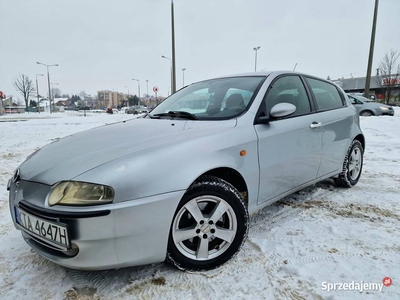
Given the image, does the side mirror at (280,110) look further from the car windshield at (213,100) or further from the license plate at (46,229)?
the license plate at (46,229)

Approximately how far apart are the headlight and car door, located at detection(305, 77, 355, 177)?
2332mm

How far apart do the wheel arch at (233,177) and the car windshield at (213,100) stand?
49 centimetres

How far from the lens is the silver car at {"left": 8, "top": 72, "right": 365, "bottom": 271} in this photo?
1597mm

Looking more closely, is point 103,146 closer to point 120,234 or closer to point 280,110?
point 120,234

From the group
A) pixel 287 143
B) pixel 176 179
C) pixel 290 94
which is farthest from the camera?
pixel 290 94

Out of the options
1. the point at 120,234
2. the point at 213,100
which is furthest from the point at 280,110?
the point at 120,234

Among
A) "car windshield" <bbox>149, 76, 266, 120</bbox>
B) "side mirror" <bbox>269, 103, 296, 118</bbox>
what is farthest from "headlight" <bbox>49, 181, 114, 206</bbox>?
"side mirror" <bbox>269, 103, 296, 118</bbox>

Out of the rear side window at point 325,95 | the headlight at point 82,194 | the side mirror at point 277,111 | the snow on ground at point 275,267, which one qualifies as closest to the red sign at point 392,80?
the rear side window at point 325,95

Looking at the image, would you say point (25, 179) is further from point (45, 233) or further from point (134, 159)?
point (134, 159)

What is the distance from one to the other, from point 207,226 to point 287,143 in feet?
3.68

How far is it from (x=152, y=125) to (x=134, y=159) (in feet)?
2.85

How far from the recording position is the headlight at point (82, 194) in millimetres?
1577

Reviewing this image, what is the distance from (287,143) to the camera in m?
2.54

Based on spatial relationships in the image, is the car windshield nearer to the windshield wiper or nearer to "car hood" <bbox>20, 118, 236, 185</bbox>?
the windshield wiper
